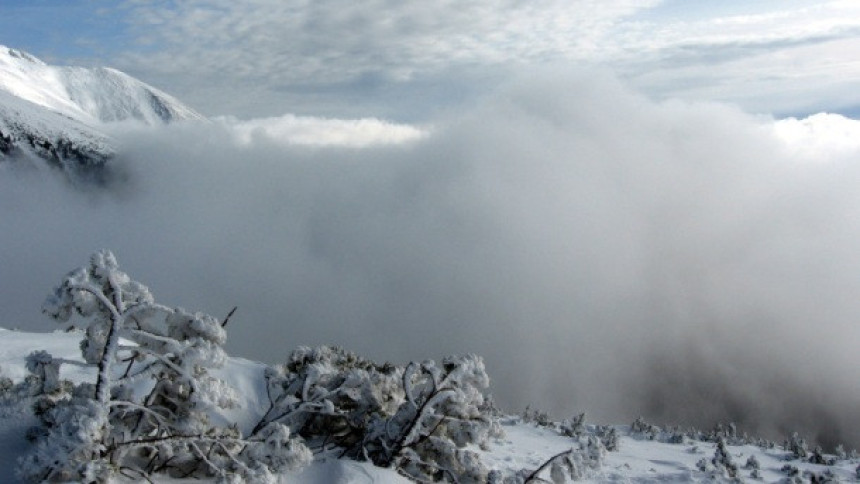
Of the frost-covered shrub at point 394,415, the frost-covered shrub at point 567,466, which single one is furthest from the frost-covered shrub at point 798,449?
the frost-covered shrub at point 394,415

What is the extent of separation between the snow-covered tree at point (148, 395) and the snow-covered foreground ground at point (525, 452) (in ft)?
2.03

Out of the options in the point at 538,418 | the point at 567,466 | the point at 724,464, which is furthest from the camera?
the point at 538,418

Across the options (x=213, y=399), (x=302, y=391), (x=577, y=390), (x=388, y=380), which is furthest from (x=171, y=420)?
(x=577, y=390)

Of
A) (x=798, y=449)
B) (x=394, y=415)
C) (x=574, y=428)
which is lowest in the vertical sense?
(x=798, y=449)

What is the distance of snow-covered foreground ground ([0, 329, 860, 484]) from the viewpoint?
241 inches

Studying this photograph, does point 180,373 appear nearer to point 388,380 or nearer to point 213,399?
point 213,399

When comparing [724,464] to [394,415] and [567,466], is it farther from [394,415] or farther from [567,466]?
[394,415]

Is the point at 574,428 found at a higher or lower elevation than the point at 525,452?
lower

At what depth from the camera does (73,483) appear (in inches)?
186

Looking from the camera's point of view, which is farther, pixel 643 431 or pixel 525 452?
pixel 643 431

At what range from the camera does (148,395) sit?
18.3 feet

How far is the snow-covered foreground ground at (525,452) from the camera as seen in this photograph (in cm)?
612

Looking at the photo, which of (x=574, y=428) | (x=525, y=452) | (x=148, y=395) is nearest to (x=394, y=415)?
(x=148, y=395)

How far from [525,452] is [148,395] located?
7.64 meters
